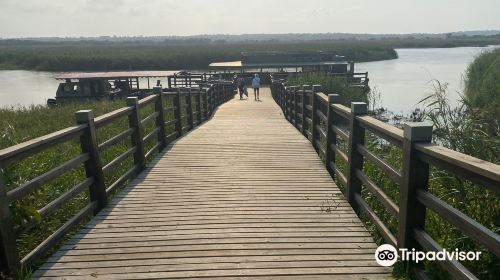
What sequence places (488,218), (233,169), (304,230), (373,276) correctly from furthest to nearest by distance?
(233,169), (304,230), (488,218), (373,276)

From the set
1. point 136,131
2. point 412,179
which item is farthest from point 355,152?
point 136,131

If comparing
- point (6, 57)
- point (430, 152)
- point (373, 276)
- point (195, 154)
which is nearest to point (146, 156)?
point (195, 154)

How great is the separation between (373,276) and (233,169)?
349cm

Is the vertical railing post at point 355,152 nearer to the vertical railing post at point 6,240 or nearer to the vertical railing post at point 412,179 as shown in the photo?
the vertical railing post at point 412,179

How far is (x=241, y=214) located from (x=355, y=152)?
150 cm

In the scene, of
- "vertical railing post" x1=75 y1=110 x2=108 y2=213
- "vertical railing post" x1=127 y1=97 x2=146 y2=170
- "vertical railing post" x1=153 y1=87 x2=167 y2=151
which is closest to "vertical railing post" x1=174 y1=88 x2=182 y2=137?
"vertical railing post" x1=153 y1=87 x2=167 y2=151

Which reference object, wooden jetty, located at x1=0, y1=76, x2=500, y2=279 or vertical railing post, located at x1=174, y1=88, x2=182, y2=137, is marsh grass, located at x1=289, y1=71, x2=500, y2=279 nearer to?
wooden jetty, located at x1=0, y1=76, x2=500, y2=279

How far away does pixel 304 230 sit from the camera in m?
4.30

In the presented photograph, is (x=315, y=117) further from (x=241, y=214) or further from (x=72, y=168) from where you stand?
(x=72, y=168)

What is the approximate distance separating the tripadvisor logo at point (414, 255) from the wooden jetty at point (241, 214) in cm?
6

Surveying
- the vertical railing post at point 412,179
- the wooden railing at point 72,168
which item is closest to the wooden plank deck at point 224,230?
the wooden railing at point 72,168

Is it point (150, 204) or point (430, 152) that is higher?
point (430, 152)

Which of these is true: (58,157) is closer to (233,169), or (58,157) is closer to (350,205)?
(233,169)

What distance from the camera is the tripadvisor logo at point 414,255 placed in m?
2.96
